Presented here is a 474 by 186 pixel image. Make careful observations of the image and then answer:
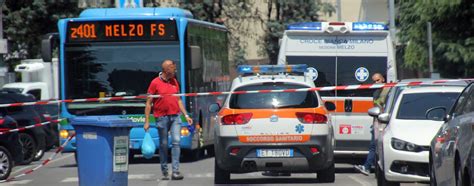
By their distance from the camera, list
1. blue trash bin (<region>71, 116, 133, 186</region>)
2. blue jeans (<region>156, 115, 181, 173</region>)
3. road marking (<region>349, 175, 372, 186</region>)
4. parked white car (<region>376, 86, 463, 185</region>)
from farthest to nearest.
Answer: blue jeans (<region>156, 115, 181, 173</region>) → road marking (<region>349, 175, 372, 186</region>) → parked white car (<region>376, 86, 463, 185</region>) → blue trash bin (<region>71, 116, 133, 186</region>)

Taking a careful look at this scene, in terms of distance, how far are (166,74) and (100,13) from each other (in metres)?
5.15

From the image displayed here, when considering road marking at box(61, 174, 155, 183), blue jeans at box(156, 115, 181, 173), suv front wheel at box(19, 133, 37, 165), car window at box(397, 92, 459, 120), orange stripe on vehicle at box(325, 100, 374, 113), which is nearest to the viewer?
car window at box(397, 92, 459, 120)

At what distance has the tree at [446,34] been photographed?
36.2m

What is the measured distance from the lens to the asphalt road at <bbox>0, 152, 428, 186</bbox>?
16.9 meters

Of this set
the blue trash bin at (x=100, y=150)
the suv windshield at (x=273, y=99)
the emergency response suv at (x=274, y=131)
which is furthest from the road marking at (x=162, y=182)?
the blue trash bin at (x=100, y=150)

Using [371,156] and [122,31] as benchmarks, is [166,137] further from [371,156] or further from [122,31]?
[122,31]

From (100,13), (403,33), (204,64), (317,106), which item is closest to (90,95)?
(100,13)

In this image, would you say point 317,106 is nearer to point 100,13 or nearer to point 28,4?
point 100,13

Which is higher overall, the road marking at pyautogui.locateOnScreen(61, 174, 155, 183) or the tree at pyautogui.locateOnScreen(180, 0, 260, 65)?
the tree at pyautogui.locateOnScreen(180, 0, 260, 65)

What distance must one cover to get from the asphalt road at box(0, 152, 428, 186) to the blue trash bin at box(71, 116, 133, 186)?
2.83 meters

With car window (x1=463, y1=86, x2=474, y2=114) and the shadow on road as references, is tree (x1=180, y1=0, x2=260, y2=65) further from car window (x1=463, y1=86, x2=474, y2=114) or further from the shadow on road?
car window (x1=463, y1=86, x2=474, y2=114)

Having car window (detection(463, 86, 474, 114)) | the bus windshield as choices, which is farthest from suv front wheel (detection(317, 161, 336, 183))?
the bus windshield

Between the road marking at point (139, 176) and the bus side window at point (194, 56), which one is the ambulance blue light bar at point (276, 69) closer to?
the road marking at point (139, 176)

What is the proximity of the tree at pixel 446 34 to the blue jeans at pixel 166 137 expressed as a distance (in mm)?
19619
